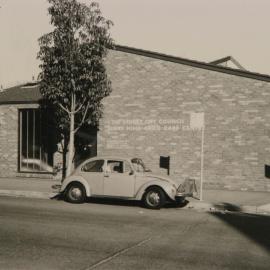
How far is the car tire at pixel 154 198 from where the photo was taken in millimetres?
12164

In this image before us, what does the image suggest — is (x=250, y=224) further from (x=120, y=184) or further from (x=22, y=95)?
(x=22, y=95)

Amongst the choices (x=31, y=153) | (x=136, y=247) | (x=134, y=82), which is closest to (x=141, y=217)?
(x=136, y=247)

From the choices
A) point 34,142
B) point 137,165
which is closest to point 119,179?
point 137,165

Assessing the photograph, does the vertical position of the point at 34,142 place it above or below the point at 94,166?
above

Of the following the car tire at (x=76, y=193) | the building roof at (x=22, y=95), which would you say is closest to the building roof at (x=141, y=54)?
the building roof at (x=22, y=95)

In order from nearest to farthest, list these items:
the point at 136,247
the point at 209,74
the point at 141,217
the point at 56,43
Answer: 1. the point at 136,247
2. the point at 141,217
3. the point at 56,43
4. the point at 209,74

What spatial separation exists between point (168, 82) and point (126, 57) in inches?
85.7

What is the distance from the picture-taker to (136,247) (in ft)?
24.9

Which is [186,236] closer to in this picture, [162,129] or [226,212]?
[226,212]

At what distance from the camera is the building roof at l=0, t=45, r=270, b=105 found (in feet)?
54.8

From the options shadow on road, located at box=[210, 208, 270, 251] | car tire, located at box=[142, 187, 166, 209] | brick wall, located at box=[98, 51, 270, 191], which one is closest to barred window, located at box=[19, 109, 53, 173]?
brick wall, located at box=[98, 51, 270, 191]

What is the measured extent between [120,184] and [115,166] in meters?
0.54

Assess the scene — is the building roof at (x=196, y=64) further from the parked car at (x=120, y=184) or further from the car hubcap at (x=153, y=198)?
the car hubcap at (x=153, y=198)

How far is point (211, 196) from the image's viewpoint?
48.6ft
